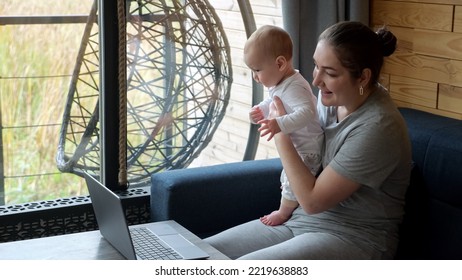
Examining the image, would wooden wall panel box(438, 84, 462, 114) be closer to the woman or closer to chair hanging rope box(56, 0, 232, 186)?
the woman

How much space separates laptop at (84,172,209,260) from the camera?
196cm

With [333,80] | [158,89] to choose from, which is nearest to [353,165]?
[333,80]

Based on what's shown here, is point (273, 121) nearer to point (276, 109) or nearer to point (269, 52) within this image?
point (276, 109)

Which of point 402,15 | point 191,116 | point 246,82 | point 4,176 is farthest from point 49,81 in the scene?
point 402,15

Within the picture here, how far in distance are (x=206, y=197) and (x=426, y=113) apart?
0.84 metres

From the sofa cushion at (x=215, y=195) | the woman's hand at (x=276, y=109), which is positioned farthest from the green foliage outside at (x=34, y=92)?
the woman's hand at (x=276, y=109)

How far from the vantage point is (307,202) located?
2256mm

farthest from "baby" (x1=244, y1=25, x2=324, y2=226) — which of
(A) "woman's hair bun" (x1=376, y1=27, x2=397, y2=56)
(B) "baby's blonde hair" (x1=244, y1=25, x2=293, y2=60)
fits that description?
(A) "woman's hair bun" (x1=376, y1=27, x2=397, y2=56)

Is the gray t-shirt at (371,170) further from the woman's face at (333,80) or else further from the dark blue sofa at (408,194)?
the dark blue sofa at (408,194)

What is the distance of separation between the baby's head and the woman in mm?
125

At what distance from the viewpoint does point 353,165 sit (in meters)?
2.19

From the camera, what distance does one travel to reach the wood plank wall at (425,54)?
2.71m

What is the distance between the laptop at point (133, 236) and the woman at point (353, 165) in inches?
8.3
